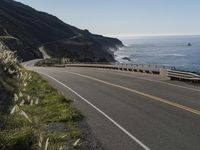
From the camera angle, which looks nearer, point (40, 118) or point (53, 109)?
point (40, 118)

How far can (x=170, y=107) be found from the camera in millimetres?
19375

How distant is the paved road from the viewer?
12641mm

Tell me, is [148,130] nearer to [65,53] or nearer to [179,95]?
[179,95]

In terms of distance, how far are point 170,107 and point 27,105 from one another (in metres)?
5.44

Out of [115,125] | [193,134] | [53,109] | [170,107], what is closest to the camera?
[193,134]

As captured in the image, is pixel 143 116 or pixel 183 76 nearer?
pixel 143 116

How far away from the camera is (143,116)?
17188 mm

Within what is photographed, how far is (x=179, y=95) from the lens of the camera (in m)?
24.0

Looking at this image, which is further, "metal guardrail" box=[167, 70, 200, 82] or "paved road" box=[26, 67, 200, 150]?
"metal guardrail" box=[167, 70, 200, 82]

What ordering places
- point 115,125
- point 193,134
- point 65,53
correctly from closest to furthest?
point 193,134 < point 115,125 < point 65,53

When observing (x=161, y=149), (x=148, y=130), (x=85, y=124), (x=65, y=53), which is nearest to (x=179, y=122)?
(x=148, y=130)

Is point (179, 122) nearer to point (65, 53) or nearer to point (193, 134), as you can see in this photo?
point (193, 134)

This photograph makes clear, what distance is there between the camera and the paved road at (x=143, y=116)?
12641mm

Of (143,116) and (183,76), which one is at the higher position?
(143,116)
